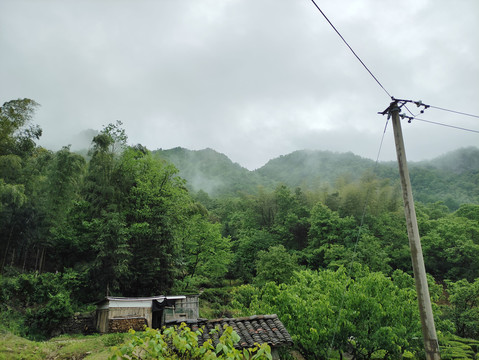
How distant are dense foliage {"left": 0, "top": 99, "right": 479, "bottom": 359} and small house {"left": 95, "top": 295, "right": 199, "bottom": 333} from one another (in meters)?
2.04

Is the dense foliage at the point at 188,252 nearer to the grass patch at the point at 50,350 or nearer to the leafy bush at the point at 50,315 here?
the leafy bush at the point at 50,315

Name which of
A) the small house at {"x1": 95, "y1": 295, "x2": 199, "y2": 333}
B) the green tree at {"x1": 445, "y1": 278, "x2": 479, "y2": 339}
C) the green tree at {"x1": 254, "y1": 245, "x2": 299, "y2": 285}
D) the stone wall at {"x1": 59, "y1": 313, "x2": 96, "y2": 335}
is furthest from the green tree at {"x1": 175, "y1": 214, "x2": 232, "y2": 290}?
the green tree at {"x1": 445, "y1": 278, "x2": 479, "y2": 339}

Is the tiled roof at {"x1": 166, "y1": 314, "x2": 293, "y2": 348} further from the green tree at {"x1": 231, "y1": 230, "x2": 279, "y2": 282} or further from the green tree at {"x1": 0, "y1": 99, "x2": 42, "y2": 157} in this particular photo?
the green tree at {"x1": 231, "y1": 230, "x2": 279, "y2": 282}

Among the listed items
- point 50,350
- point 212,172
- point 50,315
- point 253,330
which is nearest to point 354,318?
point 253,330

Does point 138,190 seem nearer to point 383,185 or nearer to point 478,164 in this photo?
point 383,185

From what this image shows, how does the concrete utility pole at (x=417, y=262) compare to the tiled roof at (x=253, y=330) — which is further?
the tiled roof at (x=253, y=330)

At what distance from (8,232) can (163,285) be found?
33.3ft

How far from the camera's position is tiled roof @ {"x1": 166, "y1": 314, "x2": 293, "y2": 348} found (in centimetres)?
797

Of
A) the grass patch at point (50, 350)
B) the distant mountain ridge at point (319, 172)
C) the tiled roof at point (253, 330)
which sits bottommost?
the grass patch at point (50, 350)

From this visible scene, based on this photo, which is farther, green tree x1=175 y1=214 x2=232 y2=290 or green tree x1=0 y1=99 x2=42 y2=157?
green tree x1=175 y1=214 x2=232 y2=290

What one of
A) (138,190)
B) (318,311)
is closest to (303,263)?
(138,190)

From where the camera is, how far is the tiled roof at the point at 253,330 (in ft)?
26.1

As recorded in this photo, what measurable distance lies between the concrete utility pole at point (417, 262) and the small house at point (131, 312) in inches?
496

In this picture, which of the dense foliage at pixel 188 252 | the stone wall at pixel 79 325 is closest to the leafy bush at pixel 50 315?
the dense foliage at pixel 188 252
